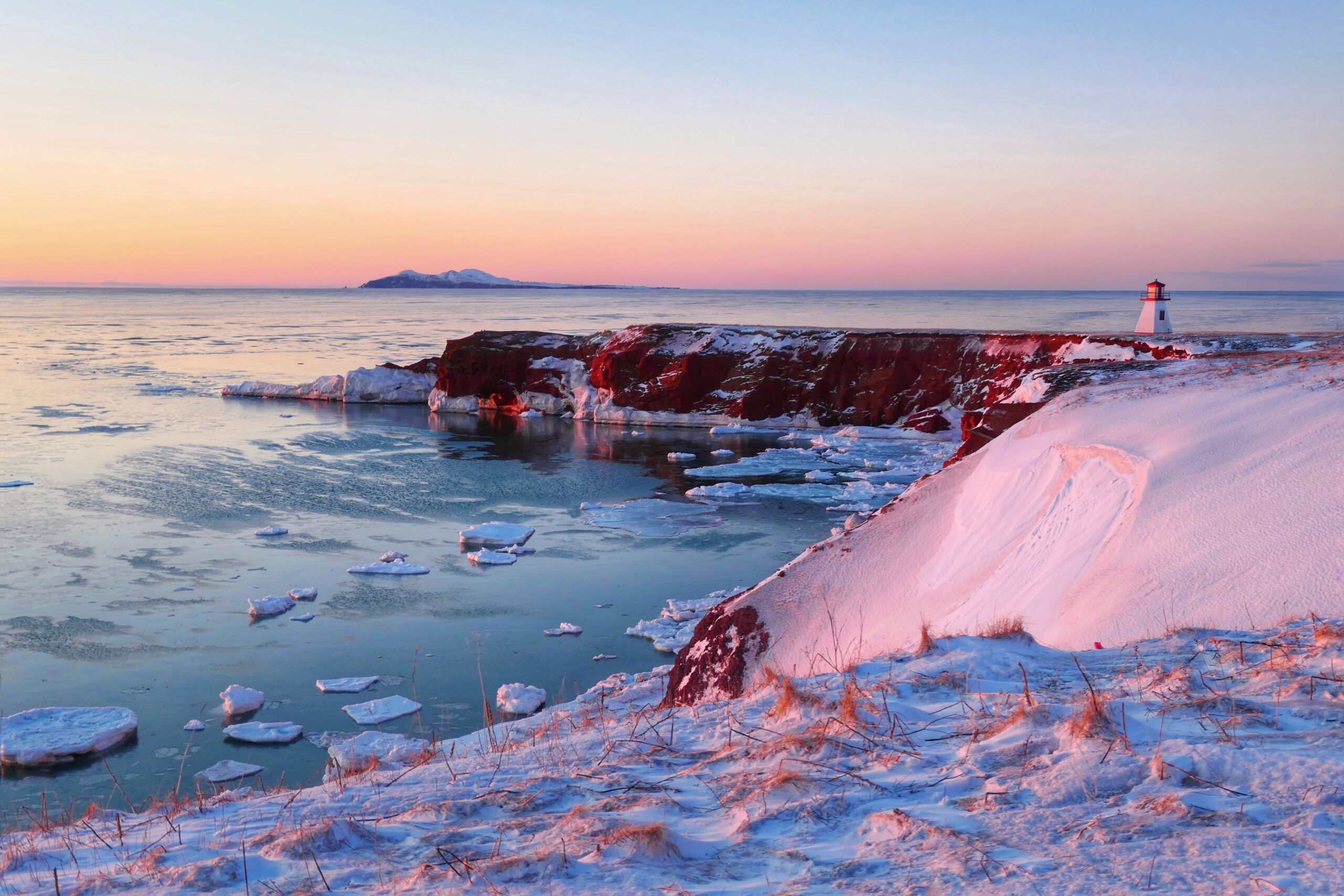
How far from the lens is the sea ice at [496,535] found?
1706cm

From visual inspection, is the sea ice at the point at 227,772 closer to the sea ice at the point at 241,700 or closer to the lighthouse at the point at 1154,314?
the sea ice at the point at 241,700

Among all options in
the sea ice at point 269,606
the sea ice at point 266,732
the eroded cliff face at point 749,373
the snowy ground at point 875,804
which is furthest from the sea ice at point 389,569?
the eroded cliff face at point 749,373

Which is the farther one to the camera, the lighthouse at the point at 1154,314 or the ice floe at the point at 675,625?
the lighthouse at the point at 1154,314

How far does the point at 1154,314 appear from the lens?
32.6 metres

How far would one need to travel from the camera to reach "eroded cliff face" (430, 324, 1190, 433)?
106ft

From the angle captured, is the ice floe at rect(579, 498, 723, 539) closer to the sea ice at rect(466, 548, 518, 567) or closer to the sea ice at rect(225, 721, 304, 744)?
the sea ice at rect(466, 548, 518, 567)

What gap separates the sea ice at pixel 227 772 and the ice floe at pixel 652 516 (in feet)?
32.5

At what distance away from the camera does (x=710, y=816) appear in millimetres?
3566

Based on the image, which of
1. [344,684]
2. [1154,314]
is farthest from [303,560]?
[1154,314]

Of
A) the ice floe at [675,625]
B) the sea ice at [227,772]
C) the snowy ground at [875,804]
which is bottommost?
the sea ice at [227,772]

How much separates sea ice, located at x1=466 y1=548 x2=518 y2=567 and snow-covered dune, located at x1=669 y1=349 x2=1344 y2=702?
278 inches

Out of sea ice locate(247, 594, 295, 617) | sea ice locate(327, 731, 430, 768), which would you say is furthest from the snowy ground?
sea ice locate(247, 594, 295, 617)

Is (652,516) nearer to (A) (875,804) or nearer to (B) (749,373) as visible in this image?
(A) (875,804)

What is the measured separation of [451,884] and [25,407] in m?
39.5
